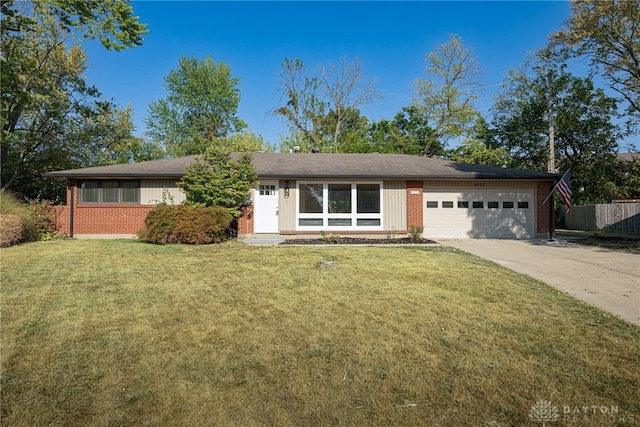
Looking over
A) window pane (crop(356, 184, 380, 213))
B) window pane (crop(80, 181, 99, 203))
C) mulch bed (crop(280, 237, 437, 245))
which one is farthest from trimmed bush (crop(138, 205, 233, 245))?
window pane (crop(356, 184, 380, 213))

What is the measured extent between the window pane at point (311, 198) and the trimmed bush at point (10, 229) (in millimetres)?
9020

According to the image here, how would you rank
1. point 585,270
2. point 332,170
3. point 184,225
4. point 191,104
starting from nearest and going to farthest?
point 585,270, point 184,225, point 332,170, point 191,104

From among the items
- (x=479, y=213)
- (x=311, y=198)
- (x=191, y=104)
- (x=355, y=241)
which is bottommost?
(x=355, y=241)

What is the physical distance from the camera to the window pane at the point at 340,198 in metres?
13.7

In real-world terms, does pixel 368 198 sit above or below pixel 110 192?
below

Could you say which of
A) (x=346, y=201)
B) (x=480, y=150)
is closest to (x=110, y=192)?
(x=346, y=201)

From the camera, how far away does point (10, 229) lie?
10.2 meters

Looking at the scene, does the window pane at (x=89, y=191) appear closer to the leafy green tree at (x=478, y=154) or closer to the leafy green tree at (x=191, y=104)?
the leafy green tree at (x=191, y=104)

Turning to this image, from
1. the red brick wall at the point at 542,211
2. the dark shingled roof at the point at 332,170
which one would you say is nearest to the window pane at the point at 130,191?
the dark shingled roof at the point at 332,170

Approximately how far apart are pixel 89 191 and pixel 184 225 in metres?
5.26

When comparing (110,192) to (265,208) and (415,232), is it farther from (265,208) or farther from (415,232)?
(415,232)

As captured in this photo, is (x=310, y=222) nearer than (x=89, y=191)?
No

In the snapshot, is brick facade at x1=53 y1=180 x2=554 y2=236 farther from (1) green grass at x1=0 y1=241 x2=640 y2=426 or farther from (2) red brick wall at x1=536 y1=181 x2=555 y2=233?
(1) green grass at x1=0 y1=241 x2=640 y2=426

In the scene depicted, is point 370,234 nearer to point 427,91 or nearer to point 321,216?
point 321,216
